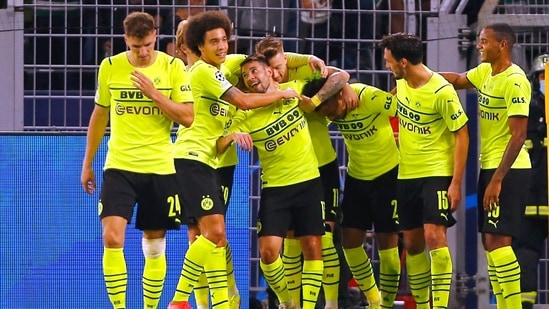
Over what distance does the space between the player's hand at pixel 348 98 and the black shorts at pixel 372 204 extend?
1.84 feet

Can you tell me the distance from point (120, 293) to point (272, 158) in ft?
4.83

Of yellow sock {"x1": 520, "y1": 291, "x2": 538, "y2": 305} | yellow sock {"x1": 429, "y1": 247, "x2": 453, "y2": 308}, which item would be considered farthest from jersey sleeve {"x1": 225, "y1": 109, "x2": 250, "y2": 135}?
yellow sock {"x1": 520, "y1": 291, "x2": 538, "y2": 305}

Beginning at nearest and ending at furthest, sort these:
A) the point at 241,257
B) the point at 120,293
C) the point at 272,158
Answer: the point at 120,293, the point at 272,158, the point at 241,257

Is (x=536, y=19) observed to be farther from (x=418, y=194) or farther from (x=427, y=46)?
(x=418, y=194)

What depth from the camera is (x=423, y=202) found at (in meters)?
10.3

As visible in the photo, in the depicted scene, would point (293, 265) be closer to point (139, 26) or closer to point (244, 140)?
point (244, 140)

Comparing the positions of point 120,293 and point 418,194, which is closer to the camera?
point 120,293

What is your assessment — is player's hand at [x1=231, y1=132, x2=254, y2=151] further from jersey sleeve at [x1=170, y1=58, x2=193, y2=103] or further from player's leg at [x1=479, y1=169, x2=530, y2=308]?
player's leg at [x1=479, y1=169, x2=530, y2=308]

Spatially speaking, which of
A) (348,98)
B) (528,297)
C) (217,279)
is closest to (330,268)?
(217,279)

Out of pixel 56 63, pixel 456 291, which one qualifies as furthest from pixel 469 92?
pixel 56 63

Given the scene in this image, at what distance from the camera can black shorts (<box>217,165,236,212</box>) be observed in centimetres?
1043

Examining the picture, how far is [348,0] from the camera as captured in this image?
460 inches

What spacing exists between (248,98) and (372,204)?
4.86 ft

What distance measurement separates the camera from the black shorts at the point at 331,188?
424 inches
